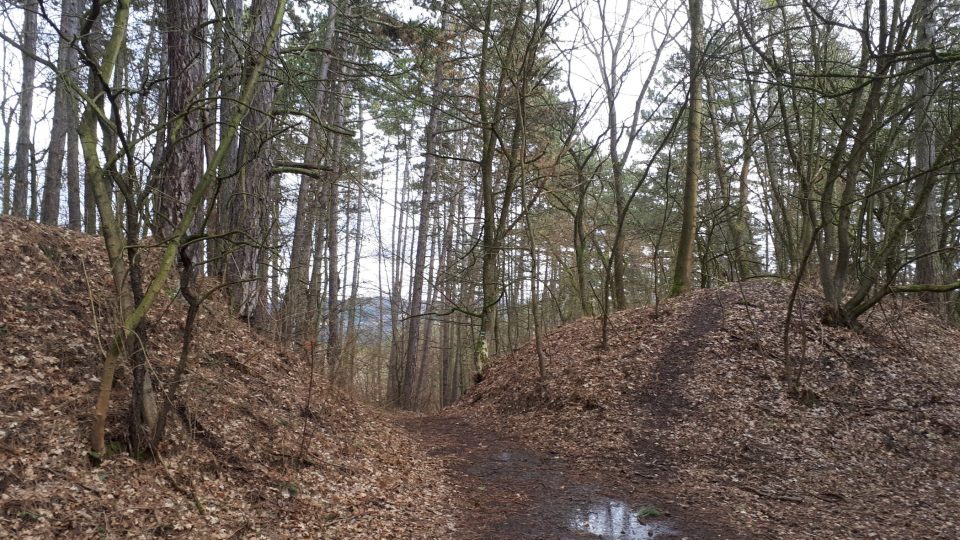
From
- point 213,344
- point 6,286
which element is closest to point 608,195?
point 213,344

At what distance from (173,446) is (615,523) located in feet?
13.6

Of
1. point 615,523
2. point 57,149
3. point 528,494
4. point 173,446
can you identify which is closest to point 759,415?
point 615,523

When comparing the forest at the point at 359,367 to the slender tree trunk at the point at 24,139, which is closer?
the forest at the point at 359,367

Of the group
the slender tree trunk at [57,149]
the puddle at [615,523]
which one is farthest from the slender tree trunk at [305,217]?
the slender tree trunk at [57,149]

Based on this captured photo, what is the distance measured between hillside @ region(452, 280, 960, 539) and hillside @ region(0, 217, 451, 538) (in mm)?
2813

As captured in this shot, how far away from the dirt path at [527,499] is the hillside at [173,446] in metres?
0.42

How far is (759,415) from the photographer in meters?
7.89

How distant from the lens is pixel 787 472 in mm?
6652

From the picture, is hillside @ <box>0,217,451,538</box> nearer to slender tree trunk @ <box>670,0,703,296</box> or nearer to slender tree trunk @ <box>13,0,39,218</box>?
slender tree trunk @ <box>13,0,39,218</box>

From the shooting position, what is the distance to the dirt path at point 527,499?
5.40 metres

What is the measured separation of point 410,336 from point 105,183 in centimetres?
1230

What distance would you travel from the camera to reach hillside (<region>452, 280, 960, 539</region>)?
19.6 ft

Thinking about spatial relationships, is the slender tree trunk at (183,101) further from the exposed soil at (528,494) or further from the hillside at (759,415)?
the hillside at (759,415)

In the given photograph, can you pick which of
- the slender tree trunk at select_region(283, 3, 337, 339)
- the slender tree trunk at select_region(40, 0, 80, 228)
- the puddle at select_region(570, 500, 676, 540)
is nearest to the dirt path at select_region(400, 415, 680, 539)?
the puddle at select_region(570, 500, 676, 540)
